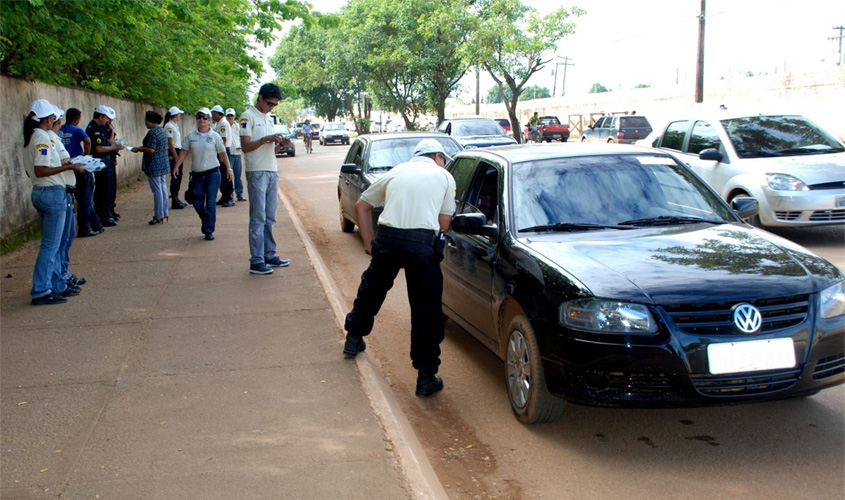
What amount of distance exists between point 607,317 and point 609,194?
59.9 inches

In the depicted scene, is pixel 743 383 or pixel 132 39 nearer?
pixel 743 383

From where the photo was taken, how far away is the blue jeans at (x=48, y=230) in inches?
281

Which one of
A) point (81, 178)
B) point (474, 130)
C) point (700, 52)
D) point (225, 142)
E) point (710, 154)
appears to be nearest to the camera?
point (710, 154)

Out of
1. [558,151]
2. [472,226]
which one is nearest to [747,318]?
[472,226]

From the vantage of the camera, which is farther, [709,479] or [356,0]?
[356,0]

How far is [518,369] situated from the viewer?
457 centimetres

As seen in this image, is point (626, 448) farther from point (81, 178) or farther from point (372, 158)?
point (81, 178)

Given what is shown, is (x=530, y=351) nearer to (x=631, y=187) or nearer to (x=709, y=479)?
(x=709, y=479)

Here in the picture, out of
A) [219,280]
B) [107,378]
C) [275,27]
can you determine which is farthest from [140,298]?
[275,27]

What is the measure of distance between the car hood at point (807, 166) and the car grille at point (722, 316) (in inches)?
241

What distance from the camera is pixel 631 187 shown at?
211 inches

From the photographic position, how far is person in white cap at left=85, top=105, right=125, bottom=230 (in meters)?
11.8

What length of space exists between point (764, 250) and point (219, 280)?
5.66 meters

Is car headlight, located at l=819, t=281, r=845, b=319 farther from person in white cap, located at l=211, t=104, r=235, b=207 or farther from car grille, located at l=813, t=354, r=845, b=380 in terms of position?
person in white cap, located at l=211, t=104, r=235, b=207
